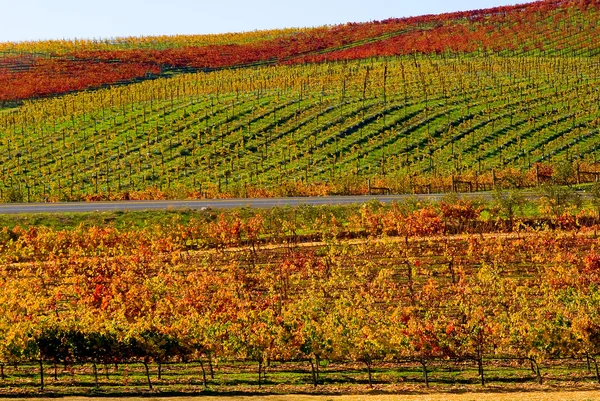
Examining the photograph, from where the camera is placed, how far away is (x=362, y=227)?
205 ft

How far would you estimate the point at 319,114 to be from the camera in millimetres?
108375

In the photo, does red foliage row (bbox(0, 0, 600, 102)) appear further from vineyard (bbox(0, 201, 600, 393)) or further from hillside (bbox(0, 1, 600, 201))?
vineyard (bbox(0, 201, 600, 393))

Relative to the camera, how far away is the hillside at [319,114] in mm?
90500

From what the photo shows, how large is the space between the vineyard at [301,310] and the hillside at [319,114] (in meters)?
20.6

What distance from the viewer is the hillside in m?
90.5

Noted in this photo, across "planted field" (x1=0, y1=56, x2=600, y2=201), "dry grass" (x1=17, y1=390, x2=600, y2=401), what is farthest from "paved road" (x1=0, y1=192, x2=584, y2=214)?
"dry grass" (x1=17, y1=390, x2=600, y2=401)

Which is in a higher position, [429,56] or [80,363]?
[429,56]

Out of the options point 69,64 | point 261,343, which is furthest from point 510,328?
point 69,64

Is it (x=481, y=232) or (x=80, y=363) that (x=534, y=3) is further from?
(x=80, y=363)

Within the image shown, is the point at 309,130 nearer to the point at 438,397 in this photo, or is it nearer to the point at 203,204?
the point at 203,204

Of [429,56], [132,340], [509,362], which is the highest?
[429,56]

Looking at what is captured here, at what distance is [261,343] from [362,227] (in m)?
22.0

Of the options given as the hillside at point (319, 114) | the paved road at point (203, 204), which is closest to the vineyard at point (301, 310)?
the paved road at point (203, 204)

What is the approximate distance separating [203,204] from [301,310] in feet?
91.3
